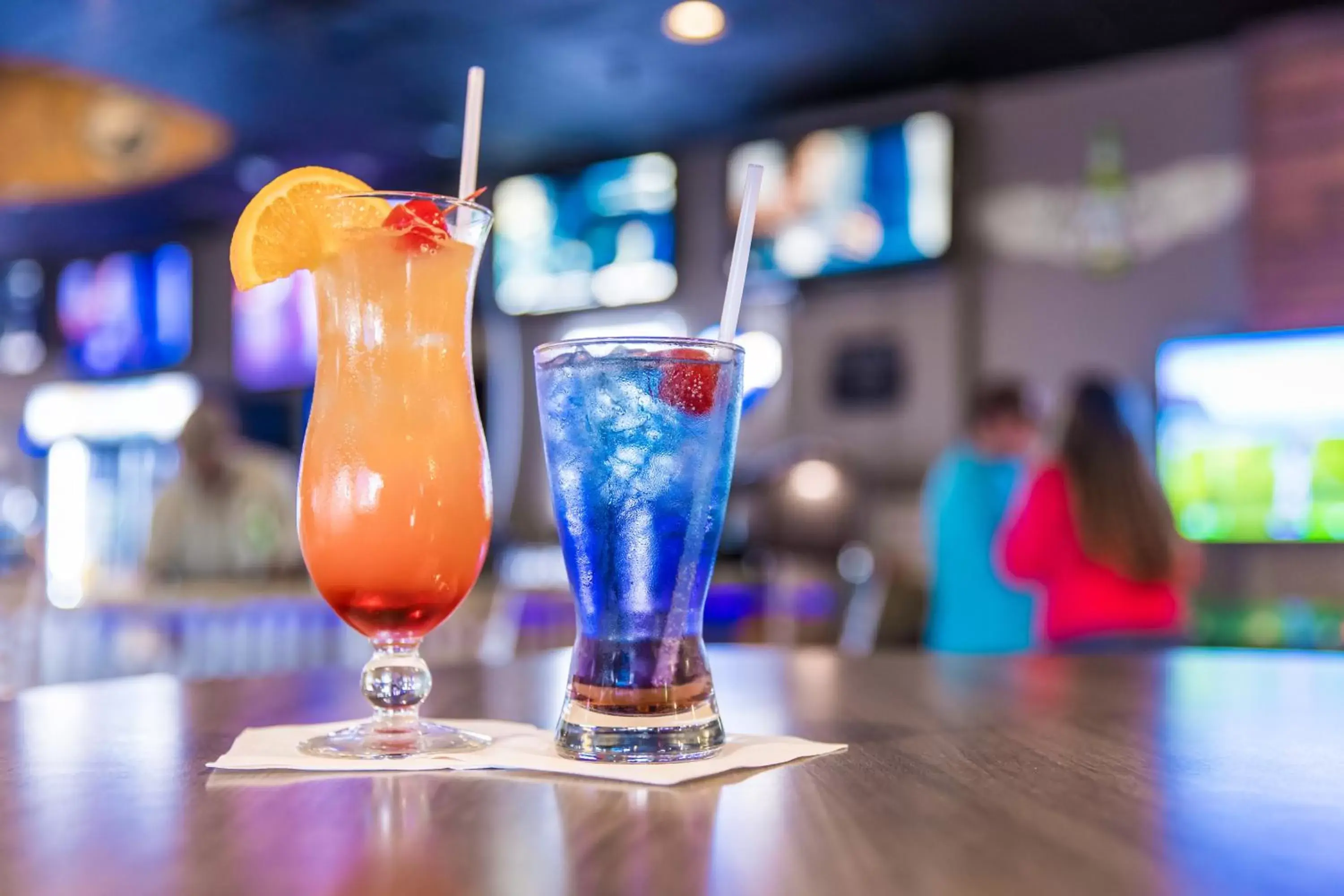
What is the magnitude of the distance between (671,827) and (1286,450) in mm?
4021

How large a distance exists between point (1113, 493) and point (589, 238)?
3.33 meters

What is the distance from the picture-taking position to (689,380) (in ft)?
2.33

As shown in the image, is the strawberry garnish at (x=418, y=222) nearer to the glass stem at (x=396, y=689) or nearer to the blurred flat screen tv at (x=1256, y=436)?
the glass stem at (x=396, y=689)

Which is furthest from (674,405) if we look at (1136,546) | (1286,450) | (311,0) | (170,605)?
(311,0)

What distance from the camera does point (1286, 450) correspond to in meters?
4.02

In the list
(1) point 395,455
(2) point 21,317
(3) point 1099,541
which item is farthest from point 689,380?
(2) point 21,317

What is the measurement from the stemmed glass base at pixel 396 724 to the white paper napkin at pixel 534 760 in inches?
0.6

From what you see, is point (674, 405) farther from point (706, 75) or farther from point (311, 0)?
point (706, 75)

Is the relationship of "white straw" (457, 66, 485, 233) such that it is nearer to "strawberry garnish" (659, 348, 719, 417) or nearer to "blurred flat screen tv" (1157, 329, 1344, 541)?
"strawberry garnish" (659, 348, 719, 417)

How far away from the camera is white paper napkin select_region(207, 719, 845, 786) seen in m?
0.61

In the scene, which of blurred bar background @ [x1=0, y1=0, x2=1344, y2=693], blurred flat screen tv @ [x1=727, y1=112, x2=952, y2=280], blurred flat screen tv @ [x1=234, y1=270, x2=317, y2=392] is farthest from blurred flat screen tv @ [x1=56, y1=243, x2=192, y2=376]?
blurred flat screen tv @ [x1=727, y1=112, x2=952, y2=280]

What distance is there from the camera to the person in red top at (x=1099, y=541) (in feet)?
10.4

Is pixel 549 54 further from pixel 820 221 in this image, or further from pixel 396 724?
pixel 396 724

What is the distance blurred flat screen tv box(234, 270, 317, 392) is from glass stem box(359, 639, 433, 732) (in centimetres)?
660
